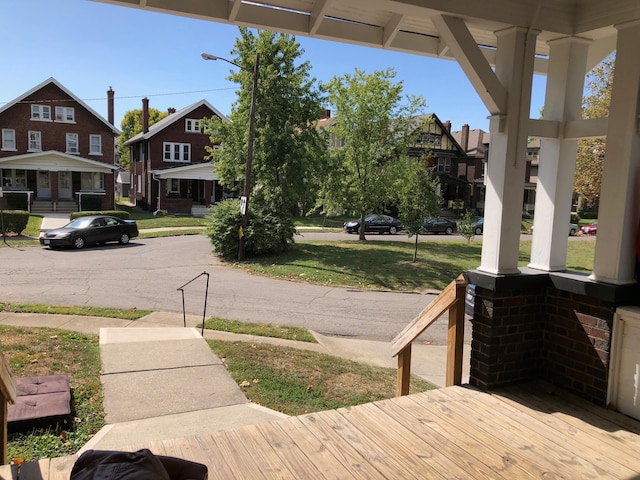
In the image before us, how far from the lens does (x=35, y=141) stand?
1346 inches

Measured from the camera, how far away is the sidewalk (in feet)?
14.8

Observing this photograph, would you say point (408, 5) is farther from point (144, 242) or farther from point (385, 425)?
point (144, 242)

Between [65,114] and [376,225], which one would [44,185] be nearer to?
[65,114]

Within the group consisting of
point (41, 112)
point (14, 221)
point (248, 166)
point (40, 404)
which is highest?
point (41, 112)

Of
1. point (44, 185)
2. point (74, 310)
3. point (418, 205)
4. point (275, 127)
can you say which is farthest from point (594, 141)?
point (44, 185)

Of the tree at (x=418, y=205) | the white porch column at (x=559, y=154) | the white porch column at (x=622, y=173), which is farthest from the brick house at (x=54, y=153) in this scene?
the white porch column at (x=622, y=173)

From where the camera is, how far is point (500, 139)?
407 cm

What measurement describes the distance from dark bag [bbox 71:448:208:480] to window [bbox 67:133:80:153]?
3847 cm

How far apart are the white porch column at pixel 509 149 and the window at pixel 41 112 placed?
37.1 m

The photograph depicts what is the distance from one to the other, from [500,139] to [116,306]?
31.3ft

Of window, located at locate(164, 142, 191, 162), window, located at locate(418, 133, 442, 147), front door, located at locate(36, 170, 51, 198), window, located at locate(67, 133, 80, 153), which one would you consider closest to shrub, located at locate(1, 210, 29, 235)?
front door, located at locate(36, 170, 51, 198)

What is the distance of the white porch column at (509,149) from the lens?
4004 mm

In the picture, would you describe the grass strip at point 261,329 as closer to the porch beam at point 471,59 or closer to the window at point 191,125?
the porch beam at point 471,59

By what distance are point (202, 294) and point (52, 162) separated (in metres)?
26.5
